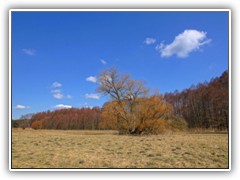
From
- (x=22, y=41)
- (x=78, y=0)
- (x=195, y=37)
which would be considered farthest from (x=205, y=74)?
(x=22, y=41)

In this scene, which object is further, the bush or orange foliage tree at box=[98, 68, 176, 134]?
orange foliage tree at box=[98, 68, 176, 134]

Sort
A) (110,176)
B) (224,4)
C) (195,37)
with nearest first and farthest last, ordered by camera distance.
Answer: (110,176)
(224,4)
(195,37)

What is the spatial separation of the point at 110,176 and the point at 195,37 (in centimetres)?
364

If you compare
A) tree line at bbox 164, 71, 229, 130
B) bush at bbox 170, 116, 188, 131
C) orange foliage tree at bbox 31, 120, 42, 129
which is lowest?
bush at bbox 170, 116, 188, 131

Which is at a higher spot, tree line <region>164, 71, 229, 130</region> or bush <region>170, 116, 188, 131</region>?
tree line <region>164, 71, 229, 130</region>

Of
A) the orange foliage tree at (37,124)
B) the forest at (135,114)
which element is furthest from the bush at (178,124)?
the orange foliage tree at (37,124)

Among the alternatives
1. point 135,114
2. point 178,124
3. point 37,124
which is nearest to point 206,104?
point 178,124

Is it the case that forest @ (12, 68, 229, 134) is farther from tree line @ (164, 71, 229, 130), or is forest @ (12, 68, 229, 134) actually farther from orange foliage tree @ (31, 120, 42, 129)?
orange foliage tree @ (31, 120, 42, 129)

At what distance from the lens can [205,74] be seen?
555 cm

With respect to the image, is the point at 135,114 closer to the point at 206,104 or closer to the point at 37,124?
the point at 206,104

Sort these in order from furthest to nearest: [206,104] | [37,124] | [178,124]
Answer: [178,124], [206,104], [37,124]

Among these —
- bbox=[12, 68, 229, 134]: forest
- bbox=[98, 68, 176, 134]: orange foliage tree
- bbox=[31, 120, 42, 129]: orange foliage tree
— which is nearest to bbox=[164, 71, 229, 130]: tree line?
bbox=[12, 68, 229, 134]: forest

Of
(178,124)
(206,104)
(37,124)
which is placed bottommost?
(178,124)

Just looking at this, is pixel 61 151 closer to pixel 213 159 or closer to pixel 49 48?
pixel 49 48
